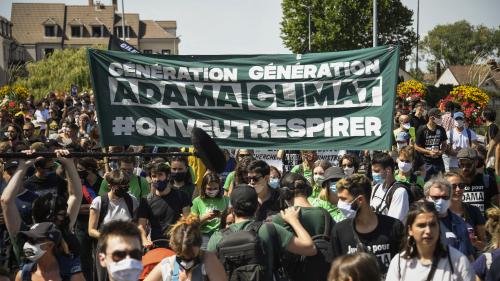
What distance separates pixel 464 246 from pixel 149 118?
4.16 meters

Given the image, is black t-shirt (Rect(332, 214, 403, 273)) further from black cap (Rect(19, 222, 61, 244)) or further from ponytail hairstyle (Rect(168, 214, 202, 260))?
black cap (Rect(19, 222, 61, 244))

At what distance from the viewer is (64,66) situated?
68875 mm

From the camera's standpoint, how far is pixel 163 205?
8438 millimetres

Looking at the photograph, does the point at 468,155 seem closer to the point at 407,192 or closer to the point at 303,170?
the point at 407,192

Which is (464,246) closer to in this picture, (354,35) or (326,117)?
(326,117)

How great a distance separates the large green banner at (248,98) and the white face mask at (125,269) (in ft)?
15.1

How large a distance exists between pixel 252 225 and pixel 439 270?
1424 mm

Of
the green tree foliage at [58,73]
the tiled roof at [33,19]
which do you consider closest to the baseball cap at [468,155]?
the green tree foliage at [58,73]

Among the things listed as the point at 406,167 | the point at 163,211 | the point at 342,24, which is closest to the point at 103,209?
the point at 163,211

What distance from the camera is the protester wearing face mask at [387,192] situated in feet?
24.2

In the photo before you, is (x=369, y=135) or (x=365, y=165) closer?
(x=369, y=135)

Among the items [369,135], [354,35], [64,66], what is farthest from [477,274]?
[64,66]

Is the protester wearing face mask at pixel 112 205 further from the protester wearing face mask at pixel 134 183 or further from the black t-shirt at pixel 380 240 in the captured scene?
the black t-shirt at pixel 380 240

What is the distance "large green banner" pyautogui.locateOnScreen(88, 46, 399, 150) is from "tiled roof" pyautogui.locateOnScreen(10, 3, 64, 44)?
89.8 meters
